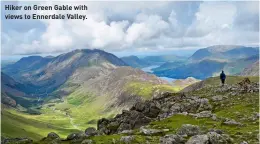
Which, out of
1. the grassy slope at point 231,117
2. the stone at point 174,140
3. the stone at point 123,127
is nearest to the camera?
the stone at point 174,140

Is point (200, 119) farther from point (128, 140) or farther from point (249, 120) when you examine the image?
point (128, 140)

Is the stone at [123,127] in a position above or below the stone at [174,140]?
below

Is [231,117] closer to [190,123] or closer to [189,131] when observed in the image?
[190,123]

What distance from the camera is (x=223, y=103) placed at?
78875 millimetres

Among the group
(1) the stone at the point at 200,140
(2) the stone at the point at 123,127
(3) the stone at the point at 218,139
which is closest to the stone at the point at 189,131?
(3) the stone at the point at 218,139

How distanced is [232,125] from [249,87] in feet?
142

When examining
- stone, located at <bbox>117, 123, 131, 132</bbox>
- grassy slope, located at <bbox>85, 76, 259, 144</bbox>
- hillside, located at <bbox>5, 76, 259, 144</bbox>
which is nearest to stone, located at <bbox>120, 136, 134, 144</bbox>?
hillside, located at <bbox>5, 76, 259, 144</bbox>

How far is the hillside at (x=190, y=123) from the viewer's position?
137 feet

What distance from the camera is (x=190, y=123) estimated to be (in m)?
58.0

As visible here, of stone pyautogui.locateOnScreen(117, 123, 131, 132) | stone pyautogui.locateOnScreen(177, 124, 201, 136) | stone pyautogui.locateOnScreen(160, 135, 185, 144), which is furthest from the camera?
stone pyautogui.locateOnScreen(117, 123, 131, 132)

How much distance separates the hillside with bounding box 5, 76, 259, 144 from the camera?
41.9 meters

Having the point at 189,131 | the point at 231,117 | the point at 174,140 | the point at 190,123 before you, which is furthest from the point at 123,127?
the point at 174,140

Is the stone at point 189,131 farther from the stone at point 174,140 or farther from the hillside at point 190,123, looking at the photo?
the stone at point 174,140

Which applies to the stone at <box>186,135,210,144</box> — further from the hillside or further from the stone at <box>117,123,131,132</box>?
the stone at <box>117,123,131,132</box>
